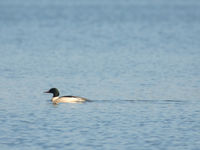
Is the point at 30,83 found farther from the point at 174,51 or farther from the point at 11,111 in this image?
the point at 174,51

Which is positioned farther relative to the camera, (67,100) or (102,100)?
(102,100)

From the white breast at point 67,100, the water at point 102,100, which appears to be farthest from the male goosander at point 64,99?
the water at point 102,100

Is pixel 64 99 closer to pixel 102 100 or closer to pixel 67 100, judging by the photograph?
pixel 67 100

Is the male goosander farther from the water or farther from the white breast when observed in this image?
the water

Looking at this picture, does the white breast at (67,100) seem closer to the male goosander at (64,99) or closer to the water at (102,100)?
the male goosander at (64,99)

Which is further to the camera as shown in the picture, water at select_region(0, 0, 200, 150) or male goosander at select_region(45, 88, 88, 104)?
male goosander at select_region(45, 88, 88, 104)

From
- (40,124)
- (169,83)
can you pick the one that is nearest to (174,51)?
(169,83)

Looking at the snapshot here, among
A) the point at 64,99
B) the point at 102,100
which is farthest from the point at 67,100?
the point at 102,100

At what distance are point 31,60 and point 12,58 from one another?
1284mm

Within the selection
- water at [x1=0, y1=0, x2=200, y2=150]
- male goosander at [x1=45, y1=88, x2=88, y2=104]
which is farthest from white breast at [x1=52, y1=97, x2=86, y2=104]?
water at [x1=0, y1=0, x2=200, y2=150]

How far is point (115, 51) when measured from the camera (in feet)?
143

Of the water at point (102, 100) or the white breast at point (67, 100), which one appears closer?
the water at point (102, 100)

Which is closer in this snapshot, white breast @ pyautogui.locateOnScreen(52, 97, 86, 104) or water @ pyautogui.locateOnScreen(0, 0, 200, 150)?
water @ pyautogui.locateOnScreen(0, 0, 200, 150)

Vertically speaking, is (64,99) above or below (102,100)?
above
